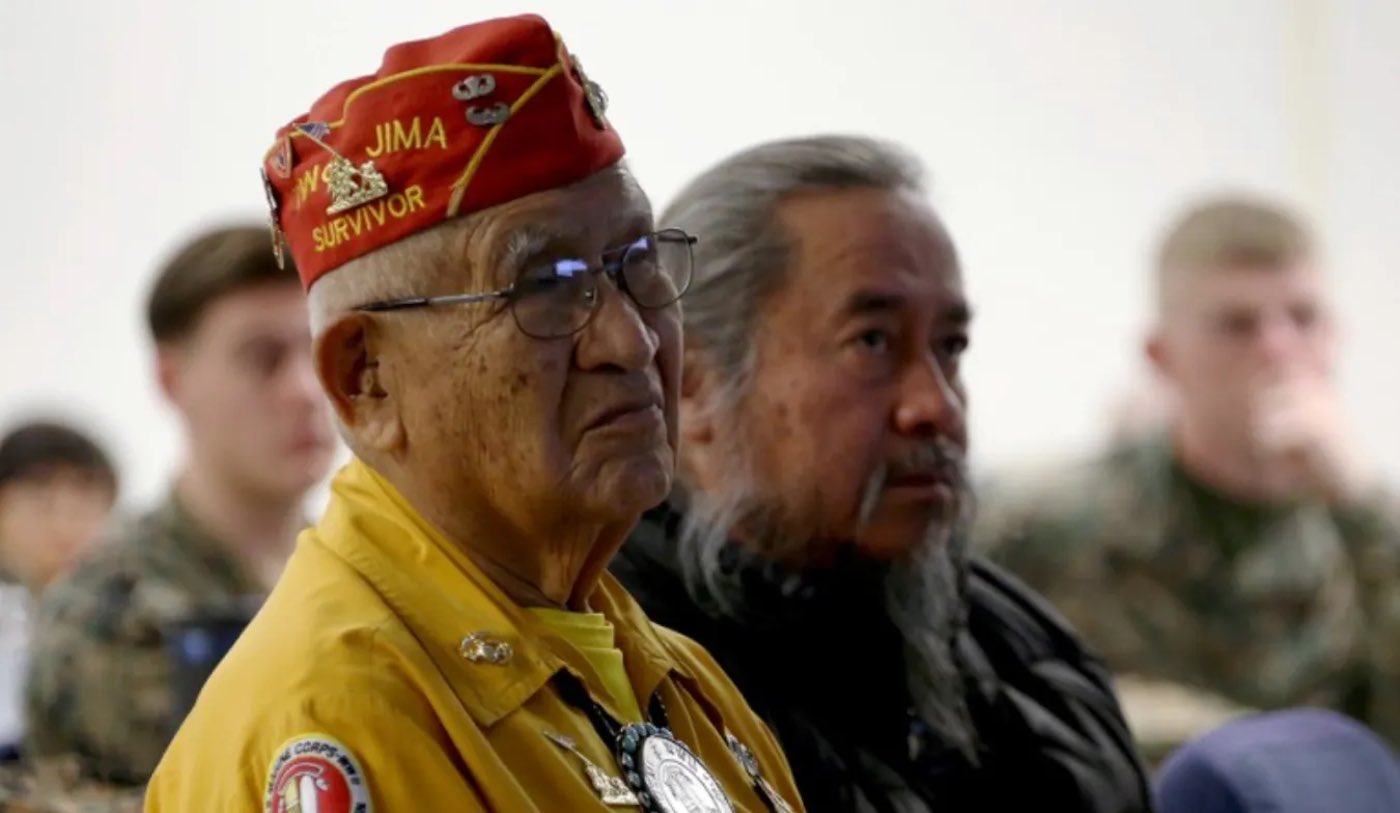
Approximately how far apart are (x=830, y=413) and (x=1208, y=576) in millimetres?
2781

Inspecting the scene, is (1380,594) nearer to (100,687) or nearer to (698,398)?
(100,687)

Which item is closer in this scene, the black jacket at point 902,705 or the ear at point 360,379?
the ear at point 360,379

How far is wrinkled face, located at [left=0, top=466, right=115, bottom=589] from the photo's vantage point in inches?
208

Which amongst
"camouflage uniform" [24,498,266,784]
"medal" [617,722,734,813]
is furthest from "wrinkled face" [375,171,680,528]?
"camouflage uniform" [24,498,266,784]

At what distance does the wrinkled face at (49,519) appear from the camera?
17.3 ft

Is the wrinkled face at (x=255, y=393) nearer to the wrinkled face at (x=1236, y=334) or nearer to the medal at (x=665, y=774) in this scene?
the wrinkled face at (x=1236, y=334)

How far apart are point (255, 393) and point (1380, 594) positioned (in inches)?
94.1

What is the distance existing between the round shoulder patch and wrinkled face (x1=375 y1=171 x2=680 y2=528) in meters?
0.26

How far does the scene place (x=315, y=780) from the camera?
4.77ft

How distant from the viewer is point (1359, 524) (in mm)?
5059

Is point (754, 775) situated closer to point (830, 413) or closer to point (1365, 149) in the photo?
point (830, 413)

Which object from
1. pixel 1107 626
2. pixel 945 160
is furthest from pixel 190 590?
pixel 945 160

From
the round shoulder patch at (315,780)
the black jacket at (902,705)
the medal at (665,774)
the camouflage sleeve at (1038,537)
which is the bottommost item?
the camouflage sleeve at (1038,537)

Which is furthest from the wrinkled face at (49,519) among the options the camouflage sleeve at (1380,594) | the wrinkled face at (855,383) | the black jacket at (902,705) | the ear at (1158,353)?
the wrinkled face at (855,383)
